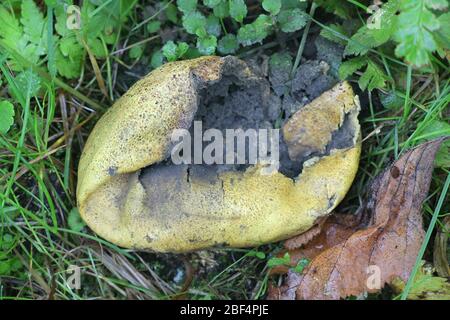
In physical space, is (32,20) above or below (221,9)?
above

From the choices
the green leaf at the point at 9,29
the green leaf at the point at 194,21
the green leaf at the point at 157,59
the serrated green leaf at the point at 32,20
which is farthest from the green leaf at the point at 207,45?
the green leaf at the point at 9,29

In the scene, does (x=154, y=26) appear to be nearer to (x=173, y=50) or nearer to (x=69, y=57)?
(x=173, y=50)

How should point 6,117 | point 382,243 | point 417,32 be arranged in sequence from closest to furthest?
point 417,32
point 382,243
point 6,117

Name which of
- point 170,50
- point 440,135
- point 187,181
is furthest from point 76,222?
point 440,135

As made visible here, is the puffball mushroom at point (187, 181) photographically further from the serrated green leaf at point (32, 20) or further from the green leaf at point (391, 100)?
the serrated green leaf at point (32, 20)

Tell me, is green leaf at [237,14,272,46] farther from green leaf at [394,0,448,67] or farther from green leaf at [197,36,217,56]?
green leaf at [394,0,448,67]

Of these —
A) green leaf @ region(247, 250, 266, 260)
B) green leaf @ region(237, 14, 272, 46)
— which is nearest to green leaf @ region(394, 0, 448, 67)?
green leaf @ region(237, 14, 272, 46)
